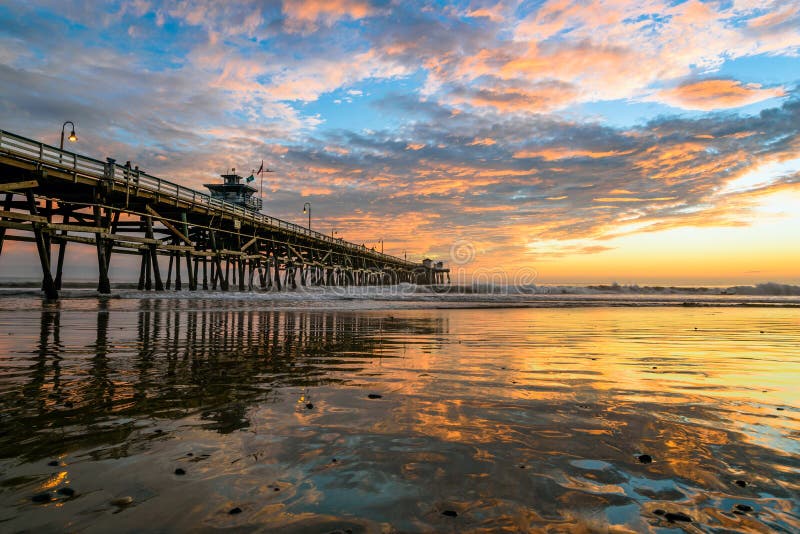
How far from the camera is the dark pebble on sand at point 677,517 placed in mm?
1740

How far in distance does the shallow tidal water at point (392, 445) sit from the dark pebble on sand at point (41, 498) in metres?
0.02

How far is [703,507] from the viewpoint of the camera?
1.85m

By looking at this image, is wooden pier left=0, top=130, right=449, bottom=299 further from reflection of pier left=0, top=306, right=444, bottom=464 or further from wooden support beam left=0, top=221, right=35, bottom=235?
reflection of pier left=0, top=306, right=444, bottom=464

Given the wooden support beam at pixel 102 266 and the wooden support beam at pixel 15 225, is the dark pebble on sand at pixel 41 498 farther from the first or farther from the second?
the wooden support beam at pixel 102 266

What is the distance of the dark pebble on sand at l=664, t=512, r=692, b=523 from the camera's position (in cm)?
174

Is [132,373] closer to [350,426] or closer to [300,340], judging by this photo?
[350,426]

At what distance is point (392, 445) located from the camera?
2.54 meters

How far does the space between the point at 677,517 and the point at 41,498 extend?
2698mm

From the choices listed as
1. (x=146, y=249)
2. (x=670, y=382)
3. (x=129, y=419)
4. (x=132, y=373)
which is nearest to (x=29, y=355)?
(x=132, y=373)

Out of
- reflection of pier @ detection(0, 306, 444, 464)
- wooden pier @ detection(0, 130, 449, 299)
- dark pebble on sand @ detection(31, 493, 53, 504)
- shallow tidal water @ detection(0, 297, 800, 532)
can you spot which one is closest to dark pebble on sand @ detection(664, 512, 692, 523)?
shallow tidal water @ detection(0, 297, 800, 532)

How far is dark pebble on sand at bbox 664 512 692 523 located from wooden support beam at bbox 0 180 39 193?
21343mm

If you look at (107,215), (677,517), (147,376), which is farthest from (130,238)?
(677,517)

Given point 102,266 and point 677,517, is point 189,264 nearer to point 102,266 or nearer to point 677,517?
point 102,266

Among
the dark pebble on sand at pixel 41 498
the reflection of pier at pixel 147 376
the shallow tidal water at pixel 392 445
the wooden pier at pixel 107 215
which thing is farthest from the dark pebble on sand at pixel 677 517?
the wooden pier at pixel 107 215
